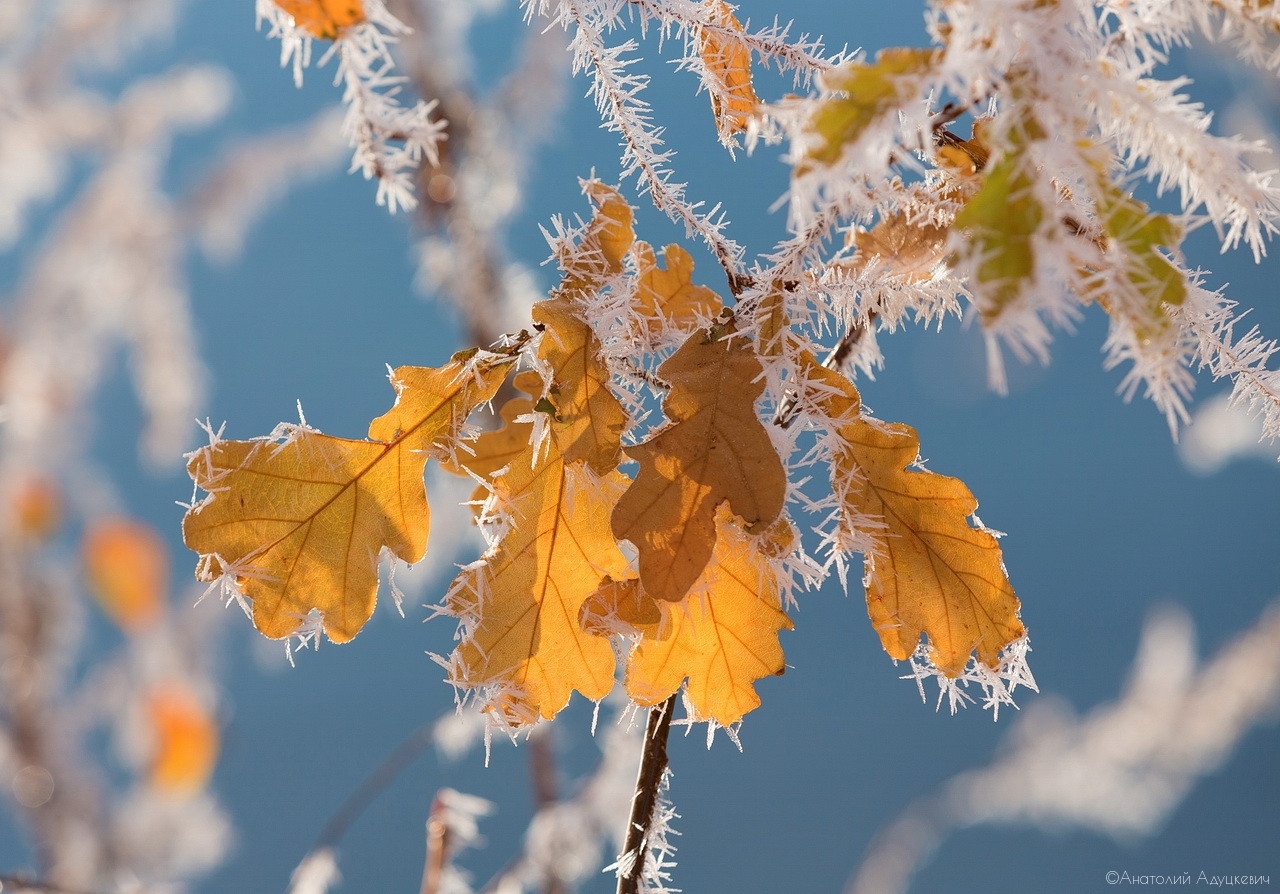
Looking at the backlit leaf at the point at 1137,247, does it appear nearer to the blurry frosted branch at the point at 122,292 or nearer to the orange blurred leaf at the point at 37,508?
the blurry frosted branch at the point at 122,292

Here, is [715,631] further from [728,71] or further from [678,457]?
[728,71]

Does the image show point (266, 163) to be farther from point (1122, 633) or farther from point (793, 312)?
point (1122, 633)

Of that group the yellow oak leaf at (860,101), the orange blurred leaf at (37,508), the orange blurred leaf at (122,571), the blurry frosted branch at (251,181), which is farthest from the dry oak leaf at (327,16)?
the orange blurred leaf at (122,571)

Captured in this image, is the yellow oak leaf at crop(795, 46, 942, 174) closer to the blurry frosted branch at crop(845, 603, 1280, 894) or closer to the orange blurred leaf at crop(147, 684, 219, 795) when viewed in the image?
the blurry frosted branch at crop(845, 603, 1280, 894)

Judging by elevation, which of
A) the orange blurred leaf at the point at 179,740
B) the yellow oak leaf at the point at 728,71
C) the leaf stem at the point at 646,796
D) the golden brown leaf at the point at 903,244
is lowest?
the leaf stem at the point at 646,796

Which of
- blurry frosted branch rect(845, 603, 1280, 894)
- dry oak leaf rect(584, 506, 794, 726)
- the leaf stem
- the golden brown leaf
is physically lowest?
the leaf stem

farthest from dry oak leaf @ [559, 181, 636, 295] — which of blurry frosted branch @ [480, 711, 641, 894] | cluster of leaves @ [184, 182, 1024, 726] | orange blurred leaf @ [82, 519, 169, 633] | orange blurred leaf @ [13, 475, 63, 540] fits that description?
orange blurred leaf @ [82, 519, 169, 633]

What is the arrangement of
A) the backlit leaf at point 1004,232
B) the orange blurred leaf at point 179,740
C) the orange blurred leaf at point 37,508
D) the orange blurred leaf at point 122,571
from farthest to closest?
the orange blurred leaf at point 122,571 → the orange blurred leaf at point 179,740 → the orange blurred leaf at point 37,508 → the backlit leaf at point 1004,232
